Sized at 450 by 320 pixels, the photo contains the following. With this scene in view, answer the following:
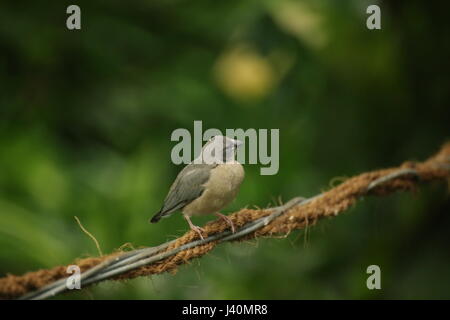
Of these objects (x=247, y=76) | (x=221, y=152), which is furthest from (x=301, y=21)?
(x=221, y=152)

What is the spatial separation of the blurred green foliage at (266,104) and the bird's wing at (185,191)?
161 centimetres

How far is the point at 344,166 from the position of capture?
4.57 metres

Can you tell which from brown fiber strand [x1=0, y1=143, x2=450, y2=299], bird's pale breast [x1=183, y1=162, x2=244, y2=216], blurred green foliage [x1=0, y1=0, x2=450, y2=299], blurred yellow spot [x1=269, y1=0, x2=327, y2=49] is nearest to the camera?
brown fiber strand [x1=0, y1=143, x2=450, y2=299]

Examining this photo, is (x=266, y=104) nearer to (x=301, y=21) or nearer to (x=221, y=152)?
(x=301, y=21)

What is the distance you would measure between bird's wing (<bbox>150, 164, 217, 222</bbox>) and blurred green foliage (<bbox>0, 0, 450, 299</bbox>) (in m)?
1.61

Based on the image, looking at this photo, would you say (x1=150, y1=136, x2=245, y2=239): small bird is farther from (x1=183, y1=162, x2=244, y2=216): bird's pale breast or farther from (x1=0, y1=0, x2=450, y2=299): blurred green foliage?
(x1=0, y1=0, x2=450, y2=299): blurred green foliage

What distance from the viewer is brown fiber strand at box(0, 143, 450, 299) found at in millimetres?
1683

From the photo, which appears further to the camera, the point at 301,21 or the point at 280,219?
the point at 301,21

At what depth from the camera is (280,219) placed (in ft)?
6.70

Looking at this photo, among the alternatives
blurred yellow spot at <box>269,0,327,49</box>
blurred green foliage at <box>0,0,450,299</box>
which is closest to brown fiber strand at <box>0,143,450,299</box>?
blurred green foliage at <box>0,0,450,299</box>

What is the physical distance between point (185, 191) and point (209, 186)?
0.21 ft

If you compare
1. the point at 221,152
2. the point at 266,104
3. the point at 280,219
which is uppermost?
the point at 266,104
